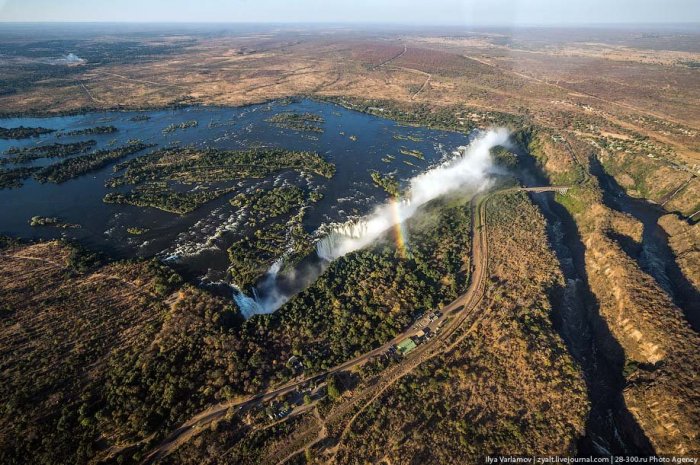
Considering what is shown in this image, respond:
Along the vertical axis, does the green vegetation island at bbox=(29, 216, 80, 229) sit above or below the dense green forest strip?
below

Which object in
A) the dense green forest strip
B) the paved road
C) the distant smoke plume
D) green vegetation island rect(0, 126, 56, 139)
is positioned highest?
green vegetation island rect(0, 126, 56, 139)

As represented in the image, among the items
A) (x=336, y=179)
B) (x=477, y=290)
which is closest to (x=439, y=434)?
(x=477, y=290)

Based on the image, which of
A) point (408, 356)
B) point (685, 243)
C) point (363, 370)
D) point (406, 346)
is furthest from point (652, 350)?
point (363, 370)

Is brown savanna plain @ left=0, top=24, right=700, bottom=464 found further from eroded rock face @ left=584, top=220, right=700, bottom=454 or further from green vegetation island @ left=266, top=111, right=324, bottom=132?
green vegetation island @ left=266, top=111, right=324, bottom=132

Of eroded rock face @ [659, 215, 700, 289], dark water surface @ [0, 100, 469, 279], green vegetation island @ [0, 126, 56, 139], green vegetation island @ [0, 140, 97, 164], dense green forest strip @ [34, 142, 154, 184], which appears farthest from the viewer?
green vegetation island @ [0, 126, 56, 139]

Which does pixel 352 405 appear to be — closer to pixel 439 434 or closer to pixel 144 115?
pixel 439 434

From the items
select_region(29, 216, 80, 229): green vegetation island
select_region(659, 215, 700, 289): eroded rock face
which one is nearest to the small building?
select_region(659, 215, 700, 289): eroded rock face

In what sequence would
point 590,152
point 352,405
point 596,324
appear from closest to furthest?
point 352,405, point 596,324, point 590,152

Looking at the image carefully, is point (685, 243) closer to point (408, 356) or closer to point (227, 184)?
point (408, 356)
